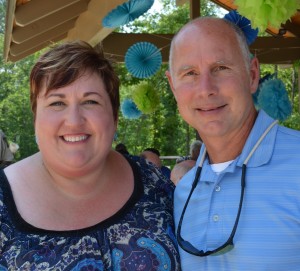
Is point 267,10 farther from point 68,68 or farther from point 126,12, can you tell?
point 126,12

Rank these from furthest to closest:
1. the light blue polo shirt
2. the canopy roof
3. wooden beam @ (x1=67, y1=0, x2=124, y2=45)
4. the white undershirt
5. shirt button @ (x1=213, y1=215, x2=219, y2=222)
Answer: wooden beam @ (x1=67, y1=0, x2=124, y2=45)
the canopy roof
the white undershirt
shirt button @ (x1=213, y1=215, x2=219, y2=222)
the light blue polo shirt

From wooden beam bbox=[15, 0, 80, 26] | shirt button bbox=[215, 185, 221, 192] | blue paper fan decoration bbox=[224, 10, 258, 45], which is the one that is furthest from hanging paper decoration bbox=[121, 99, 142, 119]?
shirt button bbox=[215, 185, 221, 192]

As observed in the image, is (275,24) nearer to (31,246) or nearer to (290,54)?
(31,246)

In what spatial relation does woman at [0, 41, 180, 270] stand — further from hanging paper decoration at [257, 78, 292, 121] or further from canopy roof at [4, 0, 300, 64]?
hanging paper decoration at [257, 78, 292, 121]

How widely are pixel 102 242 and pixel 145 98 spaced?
133 inches

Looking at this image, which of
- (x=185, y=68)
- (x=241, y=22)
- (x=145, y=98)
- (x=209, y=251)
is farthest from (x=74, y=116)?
(x=145, y=98)

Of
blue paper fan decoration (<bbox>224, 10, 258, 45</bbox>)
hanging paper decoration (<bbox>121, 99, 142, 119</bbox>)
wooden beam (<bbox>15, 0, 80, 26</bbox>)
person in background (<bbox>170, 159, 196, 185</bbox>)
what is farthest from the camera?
hanging paper decoration (<bbox>121, 99, 142, 119</bbox>)

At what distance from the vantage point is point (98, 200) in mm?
1902

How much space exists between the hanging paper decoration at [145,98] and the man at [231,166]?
3.14m

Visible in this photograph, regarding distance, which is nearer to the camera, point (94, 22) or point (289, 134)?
point (289, 134)

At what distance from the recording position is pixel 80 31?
16.6 feet

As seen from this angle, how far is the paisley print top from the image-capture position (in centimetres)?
168

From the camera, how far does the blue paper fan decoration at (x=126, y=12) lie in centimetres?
370

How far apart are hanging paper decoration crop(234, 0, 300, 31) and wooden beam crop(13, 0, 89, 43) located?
352 cm
